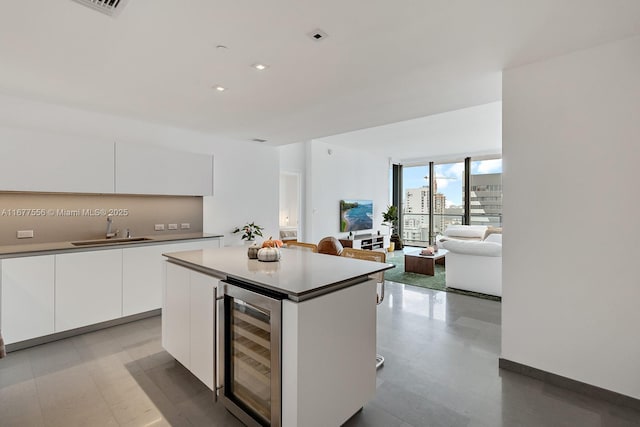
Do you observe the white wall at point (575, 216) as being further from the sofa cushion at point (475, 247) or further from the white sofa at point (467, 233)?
the white sofa at point (467, 233)

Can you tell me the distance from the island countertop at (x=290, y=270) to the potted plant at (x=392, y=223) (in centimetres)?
665

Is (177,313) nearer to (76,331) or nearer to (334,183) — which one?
(76,331)

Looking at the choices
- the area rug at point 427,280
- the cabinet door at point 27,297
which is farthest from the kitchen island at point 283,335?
the area rug at point 427,280

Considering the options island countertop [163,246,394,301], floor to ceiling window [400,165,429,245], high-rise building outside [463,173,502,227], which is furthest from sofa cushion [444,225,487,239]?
island countertop [163,246,394,301]

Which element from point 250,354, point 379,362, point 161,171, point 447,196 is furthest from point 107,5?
point 447,196

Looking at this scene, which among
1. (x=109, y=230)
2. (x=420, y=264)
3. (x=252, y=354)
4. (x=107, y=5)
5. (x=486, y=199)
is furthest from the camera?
(x=486, y=199)

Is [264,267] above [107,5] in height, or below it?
below

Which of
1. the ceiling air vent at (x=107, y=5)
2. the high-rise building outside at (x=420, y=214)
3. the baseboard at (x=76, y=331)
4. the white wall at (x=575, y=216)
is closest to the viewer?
the ceiling air vent at (x=107, y=5)

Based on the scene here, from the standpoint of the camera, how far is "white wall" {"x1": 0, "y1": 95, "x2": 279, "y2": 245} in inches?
126

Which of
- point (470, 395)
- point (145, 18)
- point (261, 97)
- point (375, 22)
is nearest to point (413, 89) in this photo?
point (375, 22)

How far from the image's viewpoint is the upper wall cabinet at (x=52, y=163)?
2838 millimetres

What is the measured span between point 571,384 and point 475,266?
2.40m

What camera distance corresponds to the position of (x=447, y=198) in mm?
9352

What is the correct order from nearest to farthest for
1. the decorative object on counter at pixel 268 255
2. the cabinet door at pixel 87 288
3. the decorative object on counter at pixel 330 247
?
the decorative object on counter at pixel 268 255, the cabinet door at pixel 87 288, the decorative object on counter at pixel 330 247
